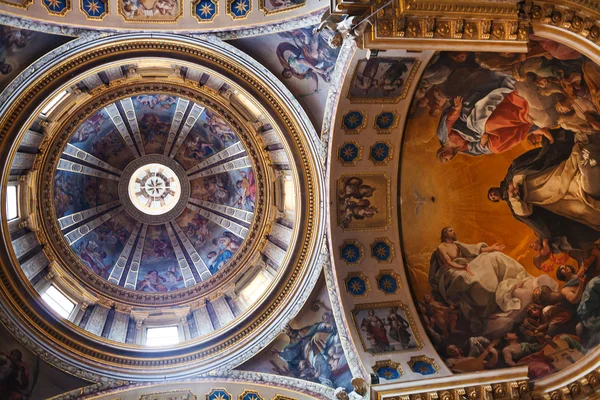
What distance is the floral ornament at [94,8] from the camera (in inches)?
501

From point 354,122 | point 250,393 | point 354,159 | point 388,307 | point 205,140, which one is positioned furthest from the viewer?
point 205,140

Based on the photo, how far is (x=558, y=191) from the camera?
46.4 ft

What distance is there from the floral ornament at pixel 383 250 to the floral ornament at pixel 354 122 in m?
3.40

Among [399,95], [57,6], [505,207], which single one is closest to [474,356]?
[505,207]

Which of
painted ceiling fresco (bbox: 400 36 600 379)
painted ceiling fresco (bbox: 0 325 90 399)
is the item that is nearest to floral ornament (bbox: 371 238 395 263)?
painted ceiling fresco (bbox: 400 36 600 379)

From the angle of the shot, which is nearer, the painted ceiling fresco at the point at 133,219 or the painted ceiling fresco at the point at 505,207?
the painted ceiling fresco at the point at 505,207

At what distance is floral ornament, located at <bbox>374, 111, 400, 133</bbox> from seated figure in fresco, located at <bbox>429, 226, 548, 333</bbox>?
348 cm

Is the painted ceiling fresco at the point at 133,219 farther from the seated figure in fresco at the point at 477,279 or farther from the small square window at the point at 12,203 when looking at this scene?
the seated figure in fresco at the point at 477,279

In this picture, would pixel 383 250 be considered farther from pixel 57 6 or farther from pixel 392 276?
pixel 57 6

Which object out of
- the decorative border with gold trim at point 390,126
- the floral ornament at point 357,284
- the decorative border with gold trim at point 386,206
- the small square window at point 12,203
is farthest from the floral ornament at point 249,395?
the small square window at point 12,203

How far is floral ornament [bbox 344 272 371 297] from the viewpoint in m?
15.0

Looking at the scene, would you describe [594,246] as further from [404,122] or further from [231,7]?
[231,7]

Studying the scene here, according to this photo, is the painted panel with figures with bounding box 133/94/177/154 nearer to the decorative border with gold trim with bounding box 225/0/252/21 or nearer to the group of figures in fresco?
the decorative border with gold trim with bounding box 225/0/252/21

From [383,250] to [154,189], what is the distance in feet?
40.0
